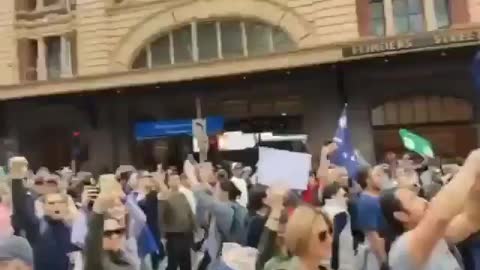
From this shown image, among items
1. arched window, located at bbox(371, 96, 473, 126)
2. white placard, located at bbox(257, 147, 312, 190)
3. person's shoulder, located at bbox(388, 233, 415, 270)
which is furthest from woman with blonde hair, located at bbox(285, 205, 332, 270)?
arched window, located at bbox(371, 96, 473, 126)

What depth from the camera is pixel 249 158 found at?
21438mm

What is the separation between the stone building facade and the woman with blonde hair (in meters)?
17.1

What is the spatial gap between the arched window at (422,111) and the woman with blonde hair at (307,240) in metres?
18.5

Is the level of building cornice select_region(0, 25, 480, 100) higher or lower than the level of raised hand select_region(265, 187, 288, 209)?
higher

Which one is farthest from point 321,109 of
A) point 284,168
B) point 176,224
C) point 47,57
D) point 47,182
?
point 284,168

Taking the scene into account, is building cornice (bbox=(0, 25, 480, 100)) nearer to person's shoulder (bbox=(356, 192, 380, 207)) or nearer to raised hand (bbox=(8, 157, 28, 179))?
person's shoulder (bbox=(356, 192, 380, 207))

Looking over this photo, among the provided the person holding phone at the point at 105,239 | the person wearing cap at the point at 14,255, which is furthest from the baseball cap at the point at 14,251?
the person holding phone at the point at 105,239

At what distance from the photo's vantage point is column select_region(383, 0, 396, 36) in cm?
2295

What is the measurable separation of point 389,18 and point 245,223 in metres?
15.7

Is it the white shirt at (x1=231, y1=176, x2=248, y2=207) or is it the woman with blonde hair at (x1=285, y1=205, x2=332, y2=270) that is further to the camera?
the white shirt at (x1=231, y1=176, x2=248, y2=207)

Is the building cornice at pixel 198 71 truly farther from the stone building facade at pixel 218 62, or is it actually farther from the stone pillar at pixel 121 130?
the stone pillar at pixel 121 130

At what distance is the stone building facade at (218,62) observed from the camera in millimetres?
21781

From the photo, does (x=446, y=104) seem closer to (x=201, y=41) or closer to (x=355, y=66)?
(x=355, y=66)

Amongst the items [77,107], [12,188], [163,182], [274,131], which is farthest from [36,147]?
[12,188]
